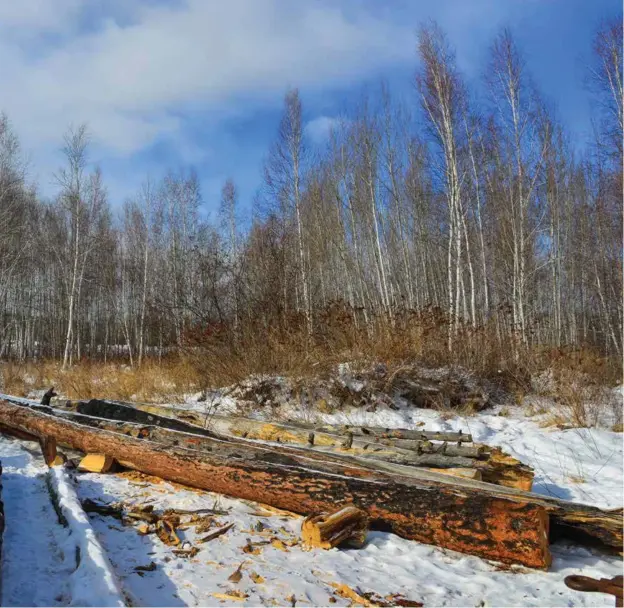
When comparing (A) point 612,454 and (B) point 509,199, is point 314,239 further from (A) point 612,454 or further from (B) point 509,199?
(A) point 612,454

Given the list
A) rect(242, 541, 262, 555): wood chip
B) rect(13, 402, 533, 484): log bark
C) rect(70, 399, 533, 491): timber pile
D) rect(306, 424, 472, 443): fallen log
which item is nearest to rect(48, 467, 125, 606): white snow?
rect(242, 541, 262, 555): wood chip

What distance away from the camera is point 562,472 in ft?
16.6

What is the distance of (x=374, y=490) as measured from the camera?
135 inches

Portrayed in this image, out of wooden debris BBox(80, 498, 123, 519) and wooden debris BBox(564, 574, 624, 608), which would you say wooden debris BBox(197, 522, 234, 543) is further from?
wooden debris BBox(564, 574, 624, 608)

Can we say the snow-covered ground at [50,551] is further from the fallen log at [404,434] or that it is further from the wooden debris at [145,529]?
the fallen log at [404,434]

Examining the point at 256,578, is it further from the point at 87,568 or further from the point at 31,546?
the point at 31,546

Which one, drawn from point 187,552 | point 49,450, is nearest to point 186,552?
point 187,552

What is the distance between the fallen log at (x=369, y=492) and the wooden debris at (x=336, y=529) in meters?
0.20

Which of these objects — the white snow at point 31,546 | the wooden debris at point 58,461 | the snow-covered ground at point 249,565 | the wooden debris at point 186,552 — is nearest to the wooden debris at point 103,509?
the snow-covered ground at point 249,565

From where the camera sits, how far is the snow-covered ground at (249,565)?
2.47 m

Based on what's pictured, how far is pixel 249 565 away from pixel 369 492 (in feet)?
3.32

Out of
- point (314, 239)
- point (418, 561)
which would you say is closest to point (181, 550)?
point (418, 561)

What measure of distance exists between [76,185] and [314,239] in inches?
403

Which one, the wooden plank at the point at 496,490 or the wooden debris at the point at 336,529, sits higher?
the wooden plank at the point at 496,490
